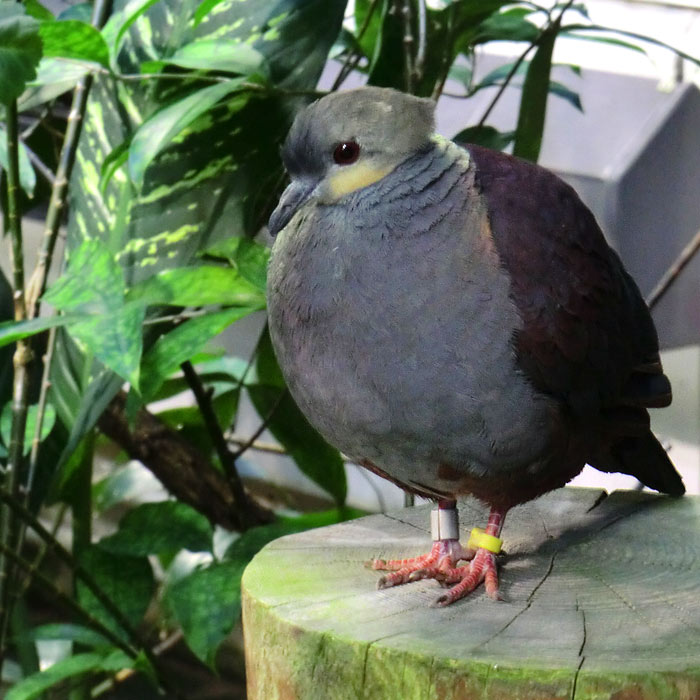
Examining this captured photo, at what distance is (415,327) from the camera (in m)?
0.79

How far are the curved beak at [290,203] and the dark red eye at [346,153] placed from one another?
0.03m

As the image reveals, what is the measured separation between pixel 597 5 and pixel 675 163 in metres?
0.40

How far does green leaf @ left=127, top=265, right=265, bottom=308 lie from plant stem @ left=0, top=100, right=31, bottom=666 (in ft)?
0.70

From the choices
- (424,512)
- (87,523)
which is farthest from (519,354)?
(87,523)

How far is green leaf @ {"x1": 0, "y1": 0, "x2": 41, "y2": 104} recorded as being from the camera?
0.90 m

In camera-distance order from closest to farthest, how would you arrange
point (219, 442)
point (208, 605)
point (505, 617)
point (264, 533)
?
point (505, 617) → point (208, 605) → point (264, 533) → point (219, 442)

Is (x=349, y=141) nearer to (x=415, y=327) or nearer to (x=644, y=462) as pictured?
(x=415, y=327)

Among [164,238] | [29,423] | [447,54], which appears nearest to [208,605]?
[29,423]

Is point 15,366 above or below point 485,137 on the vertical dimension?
below

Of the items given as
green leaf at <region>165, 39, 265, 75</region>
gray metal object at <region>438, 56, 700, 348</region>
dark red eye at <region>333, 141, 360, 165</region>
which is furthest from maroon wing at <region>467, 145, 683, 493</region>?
gray metal object at <region>438, 56, 700, 348</region>

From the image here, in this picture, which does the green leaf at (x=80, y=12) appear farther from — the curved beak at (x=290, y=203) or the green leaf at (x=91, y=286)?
the curved beak at (x=290, y=203)

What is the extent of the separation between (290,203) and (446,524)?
360 mm

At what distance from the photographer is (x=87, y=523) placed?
1.45 meters

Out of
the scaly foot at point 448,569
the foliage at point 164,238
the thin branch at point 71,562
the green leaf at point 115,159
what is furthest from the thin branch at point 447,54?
the thin branch at point 71,562
